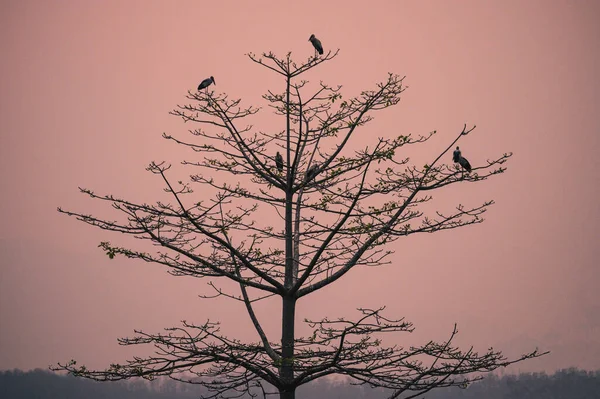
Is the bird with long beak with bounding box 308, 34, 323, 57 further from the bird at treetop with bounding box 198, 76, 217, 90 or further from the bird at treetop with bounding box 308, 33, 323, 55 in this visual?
the bird at treetop with bounding box 198, 76, 217, 90

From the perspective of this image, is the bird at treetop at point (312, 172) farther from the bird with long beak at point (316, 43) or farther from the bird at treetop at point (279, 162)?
the bird with long beak at point (316, 43)

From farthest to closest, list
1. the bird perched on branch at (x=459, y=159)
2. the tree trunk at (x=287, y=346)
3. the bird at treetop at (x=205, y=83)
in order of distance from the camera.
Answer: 1. the bird at treetop at (x=205, y=83)
2. the bird perched on branch at (x=459, y=159)
3. the tree trunk at (x=287, y=346)

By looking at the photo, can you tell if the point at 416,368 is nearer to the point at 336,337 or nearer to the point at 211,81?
the point at 336,337

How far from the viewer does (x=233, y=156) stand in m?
12.0

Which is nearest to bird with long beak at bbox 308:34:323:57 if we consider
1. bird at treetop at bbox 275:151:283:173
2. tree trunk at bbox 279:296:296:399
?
bird at treetop at bbox 275:151:283:173

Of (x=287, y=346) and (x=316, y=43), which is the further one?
(x=316, y=43)

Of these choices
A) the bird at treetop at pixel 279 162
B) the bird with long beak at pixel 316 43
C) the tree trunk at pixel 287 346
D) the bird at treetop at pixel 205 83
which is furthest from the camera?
the bird at treetop at pixel 205 83

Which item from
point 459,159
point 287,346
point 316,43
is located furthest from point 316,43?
point 287,346

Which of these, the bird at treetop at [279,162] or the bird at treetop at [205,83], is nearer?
the bird at treetop at [279,162]

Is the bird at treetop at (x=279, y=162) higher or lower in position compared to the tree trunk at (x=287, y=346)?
higher

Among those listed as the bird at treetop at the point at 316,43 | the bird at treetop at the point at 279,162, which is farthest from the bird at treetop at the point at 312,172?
the bird at treetop at the point at 316,43

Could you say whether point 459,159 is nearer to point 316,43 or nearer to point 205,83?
point 316,43

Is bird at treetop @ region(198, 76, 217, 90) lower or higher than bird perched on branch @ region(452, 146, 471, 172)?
higher

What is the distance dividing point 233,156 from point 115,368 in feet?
12.7
